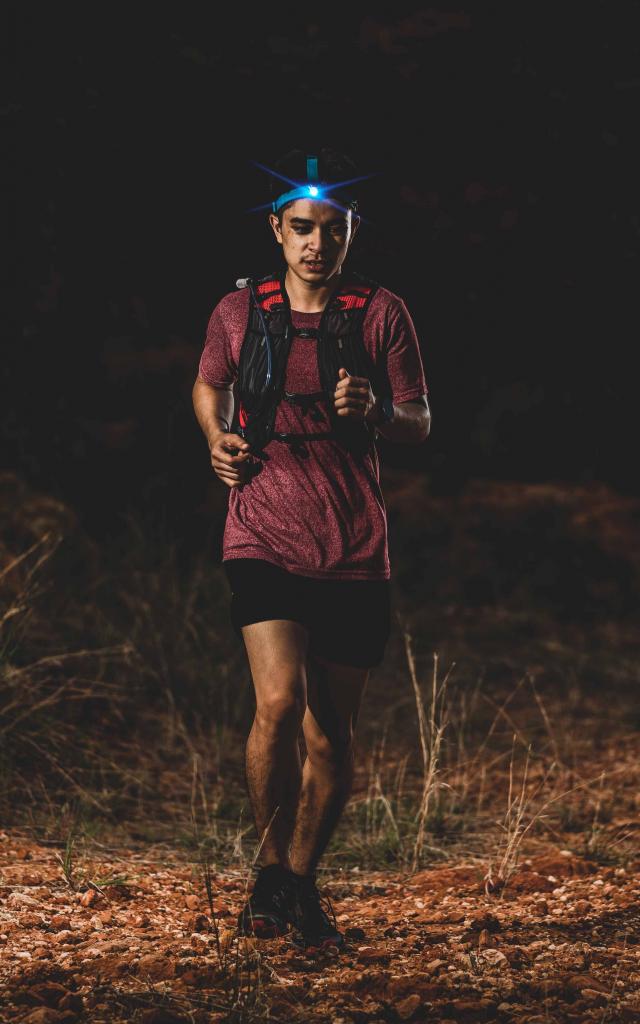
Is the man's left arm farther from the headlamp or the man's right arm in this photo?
the headlamp

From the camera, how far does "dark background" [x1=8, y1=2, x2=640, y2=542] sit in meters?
7.47

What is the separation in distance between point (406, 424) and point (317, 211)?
0.58m

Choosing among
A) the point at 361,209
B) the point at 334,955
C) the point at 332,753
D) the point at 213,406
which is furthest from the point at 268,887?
the point at 361,209

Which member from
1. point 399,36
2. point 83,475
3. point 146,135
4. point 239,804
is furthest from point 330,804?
point 399,36

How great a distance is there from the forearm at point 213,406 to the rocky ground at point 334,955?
1253 millimetres

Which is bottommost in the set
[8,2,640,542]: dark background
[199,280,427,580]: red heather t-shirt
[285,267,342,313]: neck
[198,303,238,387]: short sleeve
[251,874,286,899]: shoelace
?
[251,874,286,899]: shoelace

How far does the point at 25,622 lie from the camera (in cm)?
481

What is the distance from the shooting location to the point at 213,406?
10.5 feet

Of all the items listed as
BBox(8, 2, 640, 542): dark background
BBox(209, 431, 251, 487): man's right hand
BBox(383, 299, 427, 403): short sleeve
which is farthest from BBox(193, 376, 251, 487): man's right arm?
BBox(8, 2, 640, 542): dark background

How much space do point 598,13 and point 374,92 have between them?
1640 millimetres

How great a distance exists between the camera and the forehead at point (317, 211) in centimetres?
300

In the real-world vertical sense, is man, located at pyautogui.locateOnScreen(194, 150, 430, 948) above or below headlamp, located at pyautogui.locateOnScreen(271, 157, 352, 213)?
below

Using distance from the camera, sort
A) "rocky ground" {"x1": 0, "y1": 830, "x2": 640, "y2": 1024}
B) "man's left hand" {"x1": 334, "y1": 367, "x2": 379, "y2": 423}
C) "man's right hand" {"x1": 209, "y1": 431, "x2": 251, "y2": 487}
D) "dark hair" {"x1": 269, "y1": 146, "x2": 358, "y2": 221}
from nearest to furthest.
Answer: "rocky ground" {"x1": 0, "y1": 830, "x2": 640, "y2": 1024} < "man's left hand" {"x1": 334, "y1": 367, "x2": 379, "y2": 423} < "man's right hand" {"x1": 209, "y1": 431, "x2": 251, "y2": 487} < "dark hair" {"x1": 269, "y1": 146, "x2": 358, "y2": 221}

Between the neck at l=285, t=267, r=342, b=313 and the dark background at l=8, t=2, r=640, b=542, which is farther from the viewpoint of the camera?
the dark background at l=8, t=2, r=640, b=542
